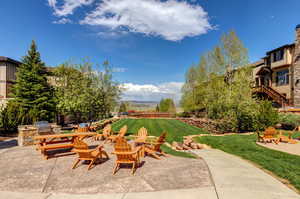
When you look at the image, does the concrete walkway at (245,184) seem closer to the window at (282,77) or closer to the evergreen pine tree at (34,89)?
the evergreen pine tree at (34,89)

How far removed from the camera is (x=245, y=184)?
14.2 ft

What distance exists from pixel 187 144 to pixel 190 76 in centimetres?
2191

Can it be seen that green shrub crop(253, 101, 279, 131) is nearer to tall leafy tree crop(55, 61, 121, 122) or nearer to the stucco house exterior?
the stucco house exterior

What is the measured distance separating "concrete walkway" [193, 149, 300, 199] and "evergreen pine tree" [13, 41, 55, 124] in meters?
18.1

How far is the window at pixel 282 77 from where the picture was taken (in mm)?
22656

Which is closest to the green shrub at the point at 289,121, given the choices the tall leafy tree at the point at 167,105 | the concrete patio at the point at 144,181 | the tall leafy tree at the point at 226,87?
Answer: the tall leafy tree at the point at 226,87

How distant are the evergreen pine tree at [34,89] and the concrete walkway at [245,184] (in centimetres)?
1812

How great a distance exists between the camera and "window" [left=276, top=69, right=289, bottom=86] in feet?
74.3

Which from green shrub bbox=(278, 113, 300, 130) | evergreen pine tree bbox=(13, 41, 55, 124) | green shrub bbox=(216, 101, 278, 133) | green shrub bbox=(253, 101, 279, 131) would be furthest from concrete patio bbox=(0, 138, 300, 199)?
evergreen pine tree bbox=(13, 41, 55, 124)

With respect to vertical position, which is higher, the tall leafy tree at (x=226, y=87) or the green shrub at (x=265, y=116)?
the tall leafy tree at (x=226, y=87)

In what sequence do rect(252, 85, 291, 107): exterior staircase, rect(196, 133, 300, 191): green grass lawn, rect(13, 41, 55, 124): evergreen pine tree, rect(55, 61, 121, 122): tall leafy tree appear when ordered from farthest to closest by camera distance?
rect(252, 85, 291, 107): exterior staircase, rect(13, 41, 55, 124): evergreen pine tree, rect(55, 61, 121, 122): tall leafy tree, rect(196, 133, 300, 191): green grass lawn

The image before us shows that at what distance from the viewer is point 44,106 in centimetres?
1847

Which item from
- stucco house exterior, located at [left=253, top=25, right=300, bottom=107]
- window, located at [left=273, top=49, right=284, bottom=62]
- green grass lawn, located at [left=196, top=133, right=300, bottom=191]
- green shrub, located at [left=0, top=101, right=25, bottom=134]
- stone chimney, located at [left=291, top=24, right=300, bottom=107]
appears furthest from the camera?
window, located at [left=273, top=49, right=284, bottom=62]

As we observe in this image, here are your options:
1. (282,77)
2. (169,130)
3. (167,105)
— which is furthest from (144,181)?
(167,105)
